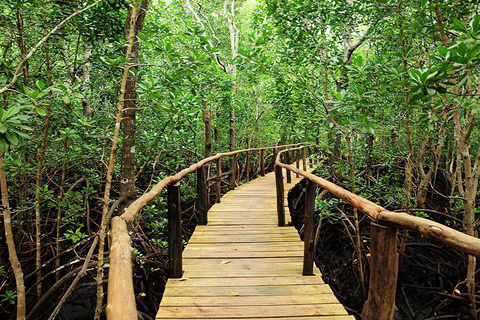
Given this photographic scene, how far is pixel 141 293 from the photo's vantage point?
4.31m

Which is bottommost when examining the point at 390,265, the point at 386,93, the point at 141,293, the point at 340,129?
the point at 141,293

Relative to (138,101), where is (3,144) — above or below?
below

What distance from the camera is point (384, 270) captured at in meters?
1.47

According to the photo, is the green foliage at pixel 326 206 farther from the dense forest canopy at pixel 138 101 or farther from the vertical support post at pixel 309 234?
Result: the vertical support post at pixel 309 234

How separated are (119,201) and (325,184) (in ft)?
8.54

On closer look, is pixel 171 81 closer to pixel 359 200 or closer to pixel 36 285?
pixel 359 200

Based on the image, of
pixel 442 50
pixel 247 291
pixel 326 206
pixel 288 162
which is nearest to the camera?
pixel 442 50

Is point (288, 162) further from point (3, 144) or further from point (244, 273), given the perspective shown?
point (3, 144)

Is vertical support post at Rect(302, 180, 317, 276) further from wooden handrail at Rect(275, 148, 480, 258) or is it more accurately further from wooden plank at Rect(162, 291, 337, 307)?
wooden handrail at Rect(275, 148, 480, 258)

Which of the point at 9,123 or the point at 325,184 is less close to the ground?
the point at 9,123

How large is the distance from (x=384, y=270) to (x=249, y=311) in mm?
1021

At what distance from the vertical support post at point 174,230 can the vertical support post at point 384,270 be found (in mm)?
1530

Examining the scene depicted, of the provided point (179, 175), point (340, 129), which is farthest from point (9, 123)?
point (340, 129)

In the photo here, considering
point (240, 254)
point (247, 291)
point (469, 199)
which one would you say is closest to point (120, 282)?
point (247, 291)
